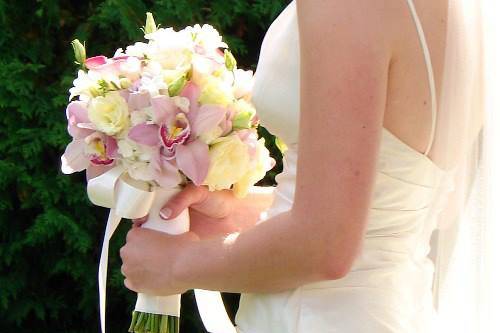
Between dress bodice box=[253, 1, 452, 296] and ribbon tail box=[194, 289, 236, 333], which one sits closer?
dress bodice box=[253, 1, 452, 296]

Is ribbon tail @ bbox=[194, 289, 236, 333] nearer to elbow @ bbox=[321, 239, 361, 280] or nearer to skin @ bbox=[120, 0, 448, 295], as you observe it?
skin @ bbox=[120, 0, 448, 295]

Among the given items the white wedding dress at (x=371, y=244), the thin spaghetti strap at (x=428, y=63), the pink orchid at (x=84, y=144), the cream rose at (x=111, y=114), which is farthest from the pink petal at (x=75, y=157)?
the thin spaghetti strap at (x=428, y=63)

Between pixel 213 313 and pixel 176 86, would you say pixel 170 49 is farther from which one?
pixel 213 313

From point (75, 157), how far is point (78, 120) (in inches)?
3.5

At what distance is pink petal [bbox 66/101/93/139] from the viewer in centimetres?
214

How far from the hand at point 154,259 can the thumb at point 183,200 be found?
48 mm

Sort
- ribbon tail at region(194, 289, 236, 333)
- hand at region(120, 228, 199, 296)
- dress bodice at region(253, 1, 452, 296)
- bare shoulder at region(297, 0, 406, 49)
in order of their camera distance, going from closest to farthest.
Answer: bare shoulder at region(297, 0, 406, 49) → dress bodice at region(253, 1, 452, 296) → hand at region(120, 228, 199, 296) → ribbon tail at region(194, 289, 236, 333)

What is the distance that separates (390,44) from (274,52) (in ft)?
A: 1.03

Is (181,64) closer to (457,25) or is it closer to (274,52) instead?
(274,52)

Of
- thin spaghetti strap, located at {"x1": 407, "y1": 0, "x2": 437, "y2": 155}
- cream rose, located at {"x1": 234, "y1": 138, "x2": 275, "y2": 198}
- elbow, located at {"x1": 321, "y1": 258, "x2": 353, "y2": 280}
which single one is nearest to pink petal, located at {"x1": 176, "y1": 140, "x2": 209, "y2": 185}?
cream rose, located at {"x1": 234, "y1": 138, "x2": 275, "y2": 198}

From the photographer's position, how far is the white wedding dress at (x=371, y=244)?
1.87 meters

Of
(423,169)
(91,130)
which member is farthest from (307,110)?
(91,130)

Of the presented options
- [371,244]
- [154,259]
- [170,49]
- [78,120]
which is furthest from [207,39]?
[371,244]

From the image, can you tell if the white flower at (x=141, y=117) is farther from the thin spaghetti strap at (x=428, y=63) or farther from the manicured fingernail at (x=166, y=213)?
the thin spaghetti strap at (x=428, y=63)
